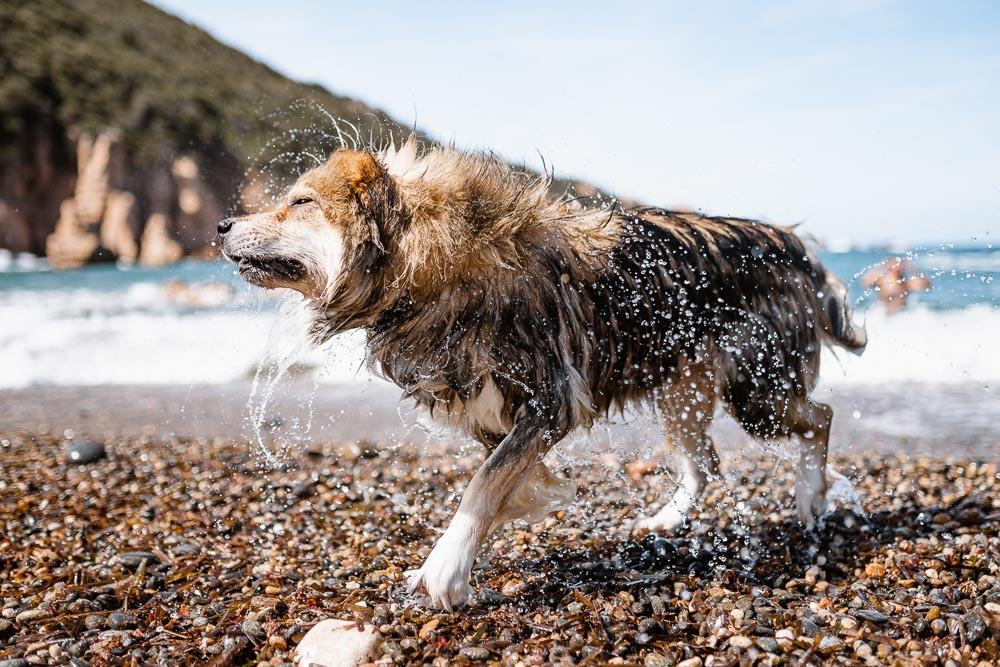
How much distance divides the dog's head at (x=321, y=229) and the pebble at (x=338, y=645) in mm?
1517

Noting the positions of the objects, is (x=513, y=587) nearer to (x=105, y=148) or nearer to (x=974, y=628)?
(x=974, y=628)

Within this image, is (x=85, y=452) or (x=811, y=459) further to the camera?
(x=85, y=452)

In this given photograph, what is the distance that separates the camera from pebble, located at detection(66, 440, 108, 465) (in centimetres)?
651

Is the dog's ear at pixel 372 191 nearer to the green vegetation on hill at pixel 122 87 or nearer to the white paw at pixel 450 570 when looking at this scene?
the white paw at pixel 450 570

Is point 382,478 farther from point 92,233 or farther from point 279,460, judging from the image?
point 92,233

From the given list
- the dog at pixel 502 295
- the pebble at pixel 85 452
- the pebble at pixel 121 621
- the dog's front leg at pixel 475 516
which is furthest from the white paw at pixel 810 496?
the pebble at pixel 85 452

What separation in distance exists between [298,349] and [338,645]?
1.57 metres

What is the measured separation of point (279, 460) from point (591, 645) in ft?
13.2

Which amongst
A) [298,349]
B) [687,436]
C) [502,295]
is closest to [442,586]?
[502,295]

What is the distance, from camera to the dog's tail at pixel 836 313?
4.80 m

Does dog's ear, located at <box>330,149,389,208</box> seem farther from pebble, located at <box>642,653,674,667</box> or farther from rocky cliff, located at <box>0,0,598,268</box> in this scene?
rocky cliff, located at <box>0,0,598,268</box>

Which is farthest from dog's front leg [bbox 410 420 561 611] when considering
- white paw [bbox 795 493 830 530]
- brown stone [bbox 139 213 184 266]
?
brown stone [bbox 139 213 184 266]

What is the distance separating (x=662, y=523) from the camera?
4.83 metres

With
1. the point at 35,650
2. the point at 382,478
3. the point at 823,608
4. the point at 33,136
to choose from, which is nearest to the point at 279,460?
the point at 382,478
